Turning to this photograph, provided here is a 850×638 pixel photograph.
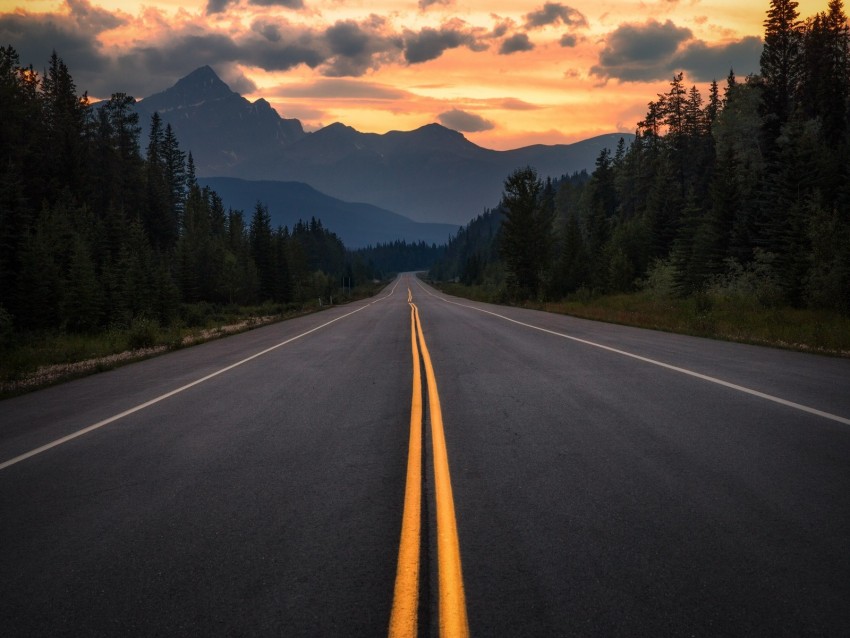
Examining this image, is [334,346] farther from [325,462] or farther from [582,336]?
[325,462]

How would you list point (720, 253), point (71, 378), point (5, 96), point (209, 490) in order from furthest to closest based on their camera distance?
point (5, 96), point (720, 253), point (71, 378), point (209, 490)

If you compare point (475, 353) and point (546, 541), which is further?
point (475, 353)

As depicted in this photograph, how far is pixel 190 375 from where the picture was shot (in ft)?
35.5

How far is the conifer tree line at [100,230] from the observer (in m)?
27.6

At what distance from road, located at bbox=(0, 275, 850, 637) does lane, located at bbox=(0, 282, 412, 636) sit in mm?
19

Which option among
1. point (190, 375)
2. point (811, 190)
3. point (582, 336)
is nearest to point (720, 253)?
point (811, 190)

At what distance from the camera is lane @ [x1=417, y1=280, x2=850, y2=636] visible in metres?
2.60

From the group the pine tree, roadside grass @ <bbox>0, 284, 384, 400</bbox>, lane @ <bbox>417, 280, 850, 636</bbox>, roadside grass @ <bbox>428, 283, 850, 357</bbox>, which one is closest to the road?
lane @ <bbox>417, 280, 850, 636</bbox>

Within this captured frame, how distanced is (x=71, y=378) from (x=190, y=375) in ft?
10.7

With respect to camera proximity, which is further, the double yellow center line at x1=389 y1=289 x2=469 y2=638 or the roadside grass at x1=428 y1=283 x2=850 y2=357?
the roadside grass at x1=428 y1=283 x2=850 y2=357

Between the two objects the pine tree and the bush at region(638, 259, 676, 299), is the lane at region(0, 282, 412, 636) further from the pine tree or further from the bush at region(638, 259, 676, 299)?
the pine tree

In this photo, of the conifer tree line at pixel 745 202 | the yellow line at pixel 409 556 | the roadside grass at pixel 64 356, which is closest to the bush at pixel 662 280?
the conifer tree line at pixel 745 202

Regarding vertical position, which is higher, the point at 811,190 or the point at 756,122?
the point at 756,122

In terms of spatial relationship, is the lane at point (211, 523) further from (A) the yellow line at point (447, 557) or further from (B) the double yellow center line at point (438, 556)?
(A) the yellow line at point (447, 557)
